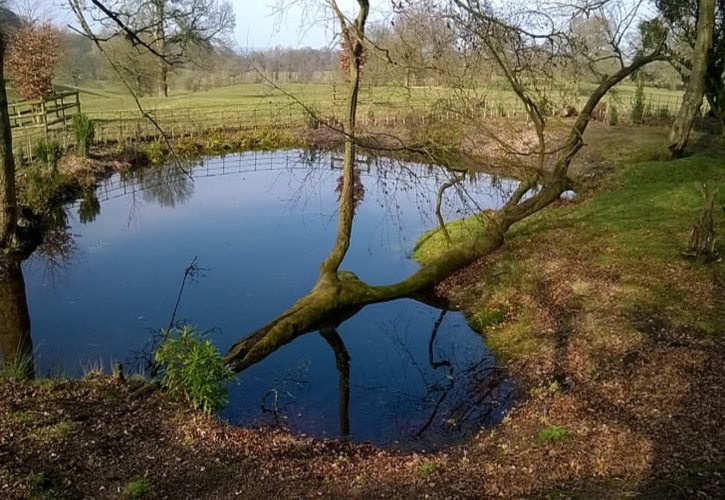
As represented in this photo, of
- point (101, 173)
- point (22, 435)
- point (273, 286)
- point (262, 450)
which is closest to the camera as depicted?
point (22, 435)

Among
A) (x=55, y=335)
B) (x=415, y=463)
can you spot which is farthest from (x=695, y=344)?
(x=55, y=335)

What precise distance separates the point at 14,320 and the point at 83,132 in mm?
13721

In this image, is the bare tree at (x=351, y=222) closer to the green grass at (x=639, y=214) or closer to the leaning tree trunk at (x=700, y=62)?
the green grass at (x=639, y=214)

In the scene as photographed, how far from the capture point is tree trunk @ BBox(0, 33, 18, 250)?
44.1 feet

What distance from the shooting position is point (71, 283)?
49.3 ft

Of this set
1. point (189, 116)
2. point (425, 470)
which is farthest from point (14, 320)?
point (189, 116)

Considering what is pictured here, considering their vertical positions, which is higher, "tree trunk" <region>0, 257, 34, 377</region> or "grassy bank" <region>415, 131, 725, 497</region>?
"grassy bank" <region>415, 131, 725, 497</region>

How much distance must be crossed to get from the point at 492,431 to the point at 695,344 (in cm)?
364

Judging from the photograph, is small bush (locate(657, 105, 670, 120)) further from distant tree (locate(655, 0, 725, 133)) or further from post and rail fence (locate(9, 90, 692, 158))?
distant tree (locate(655, 0, 725, 133))

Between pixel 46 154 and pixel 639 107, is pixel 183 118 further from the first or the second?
pixel 639 107

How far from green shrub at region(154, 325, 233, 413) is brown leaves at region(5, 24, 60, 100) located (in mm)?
25818

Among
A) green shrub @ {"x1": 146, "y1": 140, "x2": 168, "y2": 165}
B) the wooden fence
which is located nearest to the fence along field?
the wooden fence

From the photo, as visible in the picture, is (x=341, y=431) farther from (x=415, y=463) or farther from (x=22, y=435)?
(x=22, y=435)

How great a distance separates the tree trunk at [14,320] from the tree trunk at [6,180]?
0.64 metres
